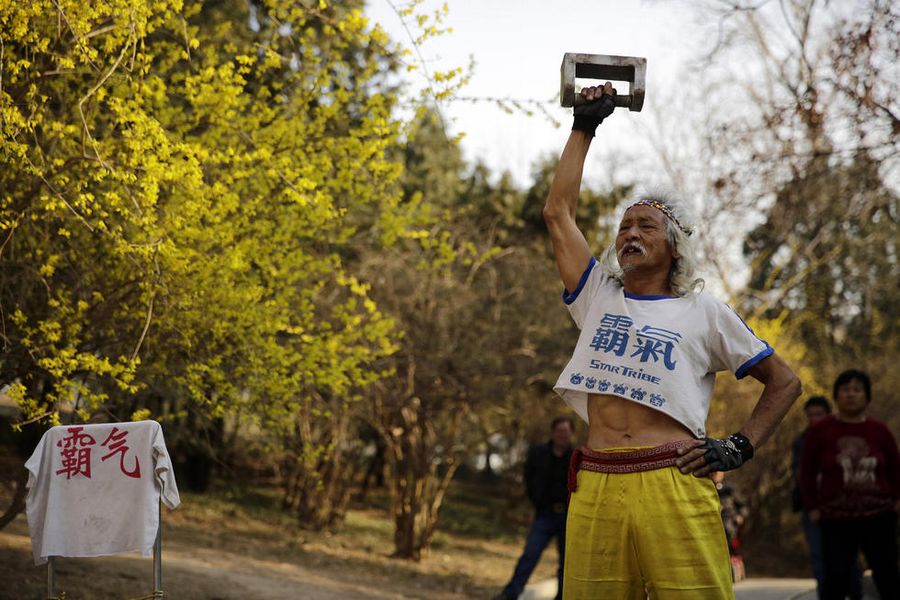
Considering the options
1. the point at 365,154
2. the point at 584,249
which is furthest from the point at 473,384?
the point at 584,249

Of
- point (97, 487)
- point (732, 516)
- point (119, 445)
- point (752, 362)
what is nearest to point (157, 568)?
point (97, 487)

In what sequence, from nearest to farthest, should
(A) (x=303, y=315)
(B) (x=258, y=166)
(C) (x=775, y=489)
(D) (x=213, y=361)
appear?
(D) (x=213, y=361), (B) (x=258, y=166), (A) (x=303, y=315), (C) (x=775, y=489)

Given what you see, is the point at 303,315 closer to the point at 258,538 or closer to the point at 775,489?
the point at 258,538

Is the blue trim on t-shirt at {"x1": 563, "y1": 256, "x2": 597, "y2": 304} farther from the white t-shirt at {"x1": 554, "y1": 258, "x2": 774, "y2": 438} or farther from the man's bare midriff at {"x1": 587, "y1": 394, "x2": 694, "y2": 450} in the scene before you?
the man's bare midriff at {"x1": 587, "y1": 394, "x2": 694, "y2": 450}

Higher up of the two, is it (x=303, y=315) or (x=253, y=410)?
(x=303, y=315)

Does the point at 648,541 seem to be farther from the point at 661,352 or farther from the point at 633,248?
the point at 633,248

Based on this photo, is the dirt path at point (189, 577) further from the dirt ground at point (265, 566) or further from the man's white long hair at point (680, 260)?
the man's white long hair at point (680, 260)

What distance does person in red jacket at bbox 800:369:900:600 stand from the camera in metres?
6.01

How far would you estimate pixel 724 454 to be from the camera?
125 inches

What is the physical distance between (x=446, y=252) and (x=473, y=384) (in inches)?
241

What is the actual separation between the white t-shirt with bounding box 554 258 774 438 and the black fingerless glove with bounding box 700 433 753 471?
10 centimetres

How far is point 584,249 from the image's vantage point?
3629 millimetres

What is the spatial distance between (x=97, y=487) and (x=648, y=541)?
3.04 meters

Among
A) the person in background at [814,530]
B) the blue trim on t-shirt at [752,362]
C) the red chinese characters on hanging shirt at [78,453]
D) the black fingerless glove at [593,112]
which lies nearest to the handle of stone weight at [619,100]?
the black fingerless glove at [593,112]
